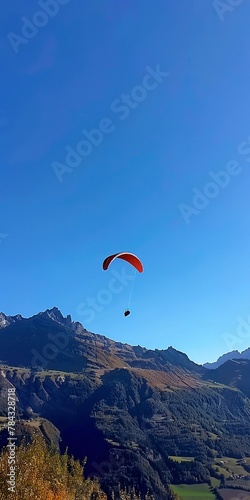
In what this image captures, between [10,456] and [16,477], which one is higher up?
[10,456]

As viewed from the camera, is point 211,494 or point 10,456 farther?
point 211,494

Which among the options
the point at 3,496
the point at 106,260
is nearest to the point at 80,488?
the point at 3,496

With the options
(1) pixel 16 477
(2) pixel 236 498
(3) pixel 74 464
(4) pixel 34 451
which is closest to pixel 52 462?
(4) pixel 34 451

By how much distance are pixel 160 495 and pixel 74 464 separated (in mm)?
180365

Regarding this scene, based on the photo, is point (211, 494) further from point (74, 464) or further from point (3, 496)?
point (3, 496)

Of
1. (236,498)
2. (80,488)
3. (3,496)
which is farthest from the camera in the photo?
(236,498)

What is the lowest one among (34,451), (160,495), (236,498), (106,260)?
(236,498)

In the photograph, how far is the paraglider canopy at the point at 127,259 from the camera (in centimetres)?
3369

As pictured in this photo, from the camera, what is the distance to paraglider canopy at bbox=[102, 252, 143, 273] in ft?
111

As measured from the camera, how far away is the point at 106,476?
197500 millimetres

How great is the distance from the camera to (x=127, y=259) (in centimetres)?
3697

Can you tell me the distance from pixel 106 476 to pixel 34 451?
190130mm

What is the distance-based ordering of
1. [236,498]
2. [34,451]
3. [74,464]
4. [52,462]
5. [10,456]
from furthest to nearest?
1. [236,498]
2. [74,464]
3. [52,462]
4. [34,451]
5. [10,456]

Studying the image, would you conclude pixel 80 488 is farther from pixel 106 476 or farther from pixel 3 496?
pixel 106 476
